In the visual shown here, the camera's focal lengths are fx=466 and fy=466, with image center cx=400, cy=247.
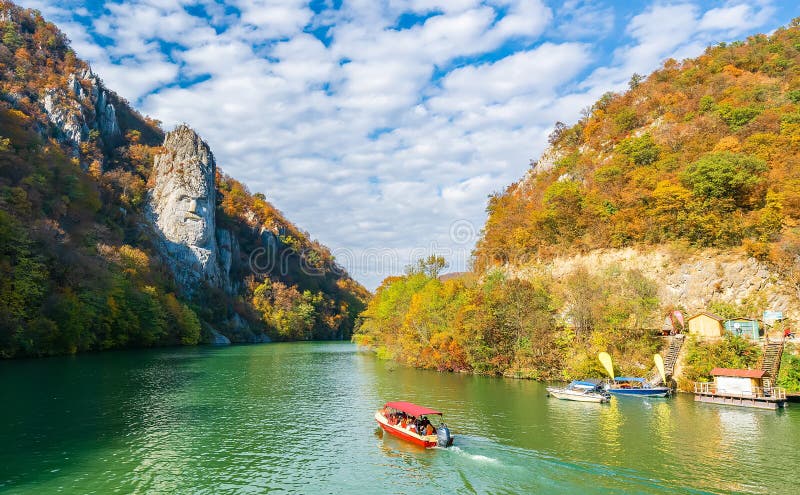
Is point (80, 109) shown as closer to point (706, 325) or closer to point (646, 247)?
point (646, 247)

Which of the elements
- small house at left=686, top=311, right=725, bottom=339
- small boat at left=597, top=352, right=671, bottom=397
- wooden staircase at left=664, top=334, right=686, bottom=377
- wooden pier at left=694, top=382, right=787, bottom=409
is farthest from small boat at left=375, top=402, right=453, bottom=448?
small house at left=686, top=311, right=725, bottom=339

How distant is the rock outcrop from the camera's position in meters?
42.6

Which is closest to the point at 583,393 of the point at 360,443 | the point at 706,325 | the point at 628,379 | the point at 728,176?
the point at 628,379

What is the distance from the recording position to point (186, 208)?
156 meters

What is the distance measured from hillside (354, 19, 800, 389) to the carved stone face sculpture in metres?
103

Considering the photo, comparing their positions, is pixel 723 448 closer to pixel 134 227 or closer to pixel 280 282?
pixel 134 227

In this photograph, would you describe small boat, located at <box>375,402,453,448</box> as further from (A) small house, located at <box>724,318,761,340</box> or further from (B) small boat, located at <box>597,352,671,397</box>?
(A) small house, located at <box>724,318,761,340</box>

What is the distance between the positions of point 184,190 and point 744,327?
15787 centimetres

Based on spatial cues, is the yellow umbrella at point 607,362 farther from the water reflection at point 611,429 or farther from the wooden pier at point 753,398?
the wooden pier at point 753,398

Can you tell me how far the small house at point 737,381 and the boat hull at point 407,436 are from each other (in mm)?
26859

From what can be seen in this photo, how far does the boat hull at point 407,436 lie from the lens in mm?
25656

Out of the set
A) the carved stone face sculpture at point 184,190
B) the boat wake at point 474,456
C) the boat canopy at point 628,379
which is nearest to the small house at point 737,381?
the boat canopy at point 628,379

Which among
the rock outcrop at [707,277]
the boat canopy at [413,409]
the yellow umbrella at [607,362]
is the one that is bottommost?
the boat canopy at [413,409]

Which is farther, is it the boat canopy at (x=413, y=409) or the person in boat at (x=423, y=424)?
the boat canopy at (x=413, y=409)
